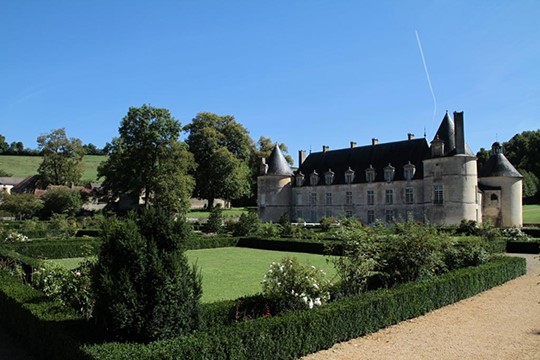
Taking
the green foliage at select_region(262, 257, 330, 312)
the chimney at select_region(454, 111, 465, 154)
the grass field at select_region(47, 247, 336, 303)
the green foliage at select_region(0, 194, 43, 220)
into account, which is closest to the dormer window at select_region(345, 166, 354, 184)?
the chimney at select_region(454, 111, 465, 154)

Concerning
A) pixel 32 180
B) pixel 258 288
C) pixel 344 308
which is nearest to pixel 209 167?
pixel 32 180

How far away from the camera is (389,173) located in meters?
34.8

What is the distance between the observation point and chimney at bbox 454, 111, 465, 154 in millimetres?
29266

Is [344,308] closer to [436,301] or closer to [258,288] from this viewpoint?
[436,301]

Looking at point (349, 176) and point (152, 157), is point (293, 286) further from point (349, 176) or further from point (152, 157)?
point (152, 157)

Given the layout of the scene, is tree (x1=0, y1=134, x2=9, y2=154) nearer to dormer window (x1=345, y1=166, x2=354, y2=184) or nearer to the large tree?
the large tree

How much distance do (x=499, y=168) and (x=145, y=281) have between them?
3216 centimetres

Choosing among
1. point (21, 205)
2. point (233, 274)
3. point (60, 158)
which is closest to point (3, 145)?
point (60, 158)

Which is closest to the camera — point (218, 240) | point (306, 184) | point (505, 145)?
point (218, 240)

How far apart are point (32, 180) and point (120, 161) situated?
1237 inches

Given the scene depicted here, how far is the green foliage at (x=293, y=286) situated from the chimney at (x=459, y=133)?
84.2 ft

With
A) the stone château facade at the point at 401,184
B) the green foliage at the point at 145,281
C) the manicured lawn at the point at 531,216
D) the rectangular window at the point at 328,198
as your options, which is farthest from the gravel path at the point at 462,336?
the manicured lawn at the point at 531,216

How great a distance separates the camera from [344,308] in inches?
252

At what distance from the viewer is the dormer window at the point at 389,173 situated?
1363 inches
